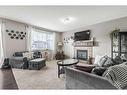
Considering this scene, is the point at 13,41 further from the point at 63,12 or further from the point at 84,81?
the point at 84,81

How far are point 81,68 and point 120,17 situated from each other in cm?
370

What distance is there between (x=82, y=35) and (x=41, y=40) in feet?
9.14

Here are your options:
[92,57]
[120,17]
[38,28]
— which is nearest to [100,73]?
[120,17]

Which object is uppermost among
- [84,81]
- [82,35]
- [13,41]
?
[82,35]

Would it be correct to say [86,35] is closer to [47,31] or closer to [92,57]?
[92,57]

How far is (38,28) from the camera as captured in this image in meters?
6.78

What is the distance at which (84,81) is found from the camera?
181 cm

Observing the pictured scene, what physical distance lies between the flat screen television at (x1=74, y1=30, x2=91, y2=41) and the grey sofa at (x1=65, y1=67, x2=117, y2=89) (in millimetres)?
4170

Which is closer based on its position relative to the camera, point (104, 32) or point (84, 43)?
point (104, 32)

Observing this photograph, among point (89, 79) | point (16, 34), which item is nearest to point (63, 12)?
point (89, 79)

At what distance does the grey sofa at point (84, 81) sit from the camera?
1.57m

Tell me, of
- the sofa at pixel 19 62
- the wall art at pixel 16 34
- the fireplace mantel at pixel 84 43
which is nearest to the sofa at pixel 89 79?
the sofa at pixel 19 62

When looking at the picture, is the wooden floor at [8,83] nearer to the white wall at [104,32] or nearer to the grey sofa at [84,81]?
the grey sofa at [84,81]

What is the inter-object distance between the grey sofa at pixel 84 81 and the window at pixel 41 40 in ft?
15.7
